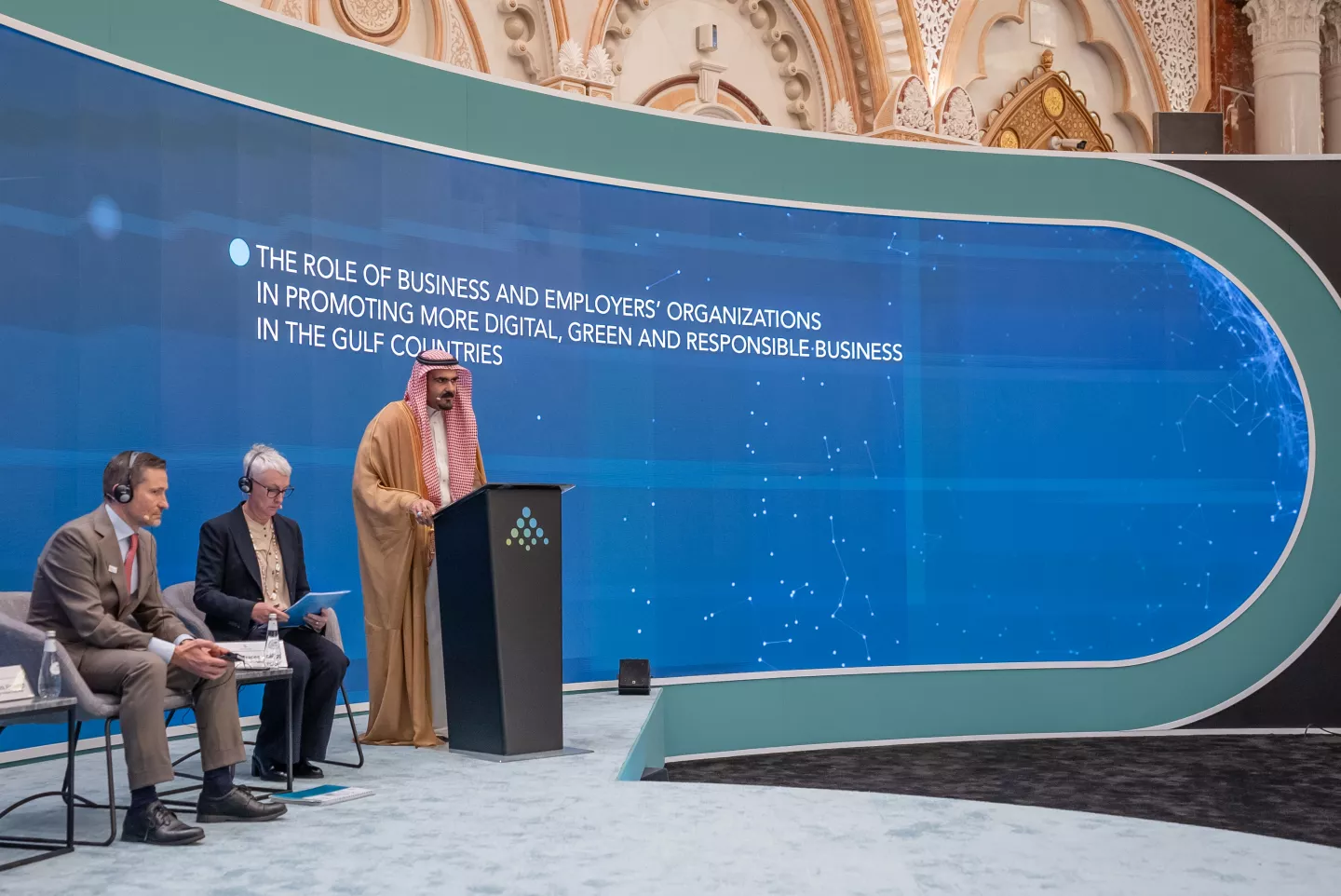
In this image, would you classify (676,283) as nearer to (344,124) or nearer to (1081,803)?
(344,124)

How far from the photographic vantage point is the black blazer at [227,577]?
411 cm

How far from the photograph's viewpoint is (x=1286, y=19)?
13.7 m

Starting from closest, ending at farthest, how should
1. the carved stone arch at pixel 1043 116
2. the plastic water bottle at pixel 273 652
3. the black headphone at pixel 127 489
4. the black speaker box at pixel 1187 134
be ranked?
the black headphone at pixel 127 489, the plastic water bottle at pixel 273 652, the black speaker box at pixel 1187 134, the carved stone arch at pixel 1043 116

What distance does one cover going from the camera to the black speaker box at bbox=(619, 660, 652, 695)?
6.00 m

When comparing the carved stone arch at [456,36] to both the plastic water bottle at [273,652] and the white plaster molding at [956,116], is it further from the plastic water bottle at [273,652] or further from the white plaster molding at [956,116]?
the plastic water bottle at [273,652]

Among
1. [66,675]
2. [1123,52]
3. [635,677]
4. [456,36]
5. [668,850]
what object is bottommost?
[668,850]

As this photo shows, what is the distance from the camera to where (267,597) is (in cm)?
431

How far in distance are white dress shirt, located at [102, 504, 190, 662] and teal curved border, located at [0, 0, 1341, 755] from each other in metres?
2.39

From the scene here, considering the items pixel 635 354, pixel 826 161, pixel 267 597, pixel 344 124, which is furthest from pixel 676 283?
pixel 267 597

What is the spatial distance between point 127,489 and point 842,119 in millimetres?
9198

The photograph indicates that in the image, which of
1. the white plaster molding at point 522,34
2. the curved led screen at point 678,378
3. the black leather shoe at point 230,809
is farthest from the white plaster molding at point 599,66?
the black leather shoe at point 230,809

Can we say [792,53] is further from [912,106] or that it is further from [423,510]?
[423,510]

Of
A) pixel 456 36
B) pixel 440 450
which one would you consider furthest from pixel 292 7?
pixel 440 450

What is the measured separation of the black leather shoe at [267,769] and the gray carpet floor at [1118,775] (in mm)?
2015
